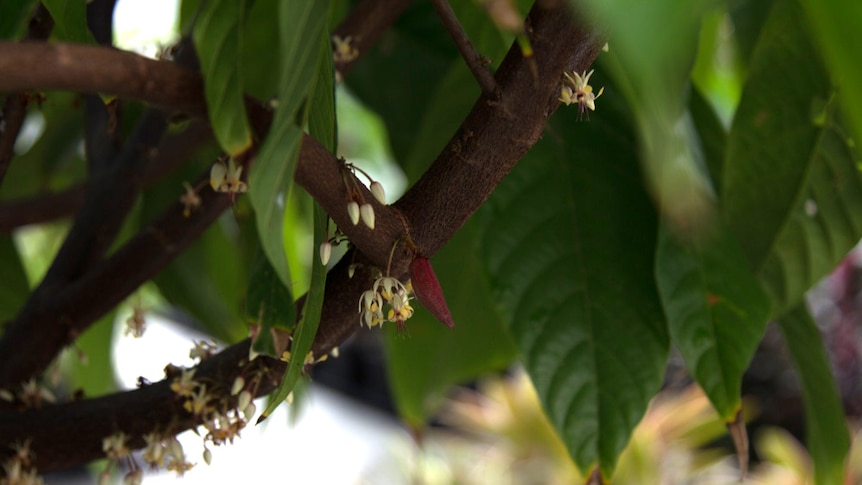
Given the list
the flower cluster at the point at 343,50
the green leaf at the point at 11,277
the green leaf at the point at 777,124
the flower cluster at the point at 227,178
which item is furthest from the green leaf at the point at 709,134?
the green leaf at the point at 11,277

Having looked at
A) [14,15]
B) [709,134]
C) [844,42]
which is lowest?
[844,42]

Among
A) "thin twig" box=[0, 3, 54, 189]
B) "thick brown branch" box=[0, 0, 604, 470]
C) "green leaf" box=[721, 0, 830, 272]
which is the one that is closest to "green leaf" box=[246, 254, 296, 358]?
"thick brown branch" box=[0, 0, 604, 470]

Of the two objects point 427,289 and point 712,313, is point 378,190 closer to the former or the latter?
point 427,289

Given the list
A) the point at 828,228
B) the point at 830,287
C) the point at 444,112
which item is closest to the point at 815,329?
the point at 828,228

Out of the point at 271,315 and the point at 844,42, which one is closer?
the point at 844,42

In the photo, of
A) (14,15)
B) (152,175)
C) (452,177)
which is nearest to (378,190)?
(452,177)
